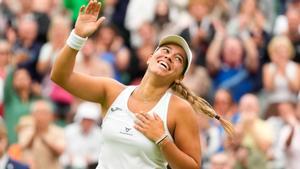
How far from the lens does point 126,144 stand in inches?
295

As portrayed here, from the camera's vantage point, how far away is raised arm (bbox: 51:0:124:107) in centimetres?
756

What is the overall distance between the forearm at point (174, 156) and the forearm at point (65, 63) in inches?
30.7

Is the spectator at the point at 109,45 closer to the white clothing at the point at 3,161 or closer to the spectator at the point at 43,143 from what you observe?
the spectator at the point at 43,143

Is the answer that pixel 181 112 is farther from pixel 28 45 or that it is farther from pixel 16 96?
pixel 28 45

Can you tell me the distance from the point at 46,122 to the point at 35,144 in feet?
1.10

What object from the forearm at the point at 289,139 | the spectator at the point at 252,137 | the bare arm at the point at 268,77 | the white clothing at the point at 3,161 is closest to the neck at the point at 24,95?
the spectator at the point at 252,137

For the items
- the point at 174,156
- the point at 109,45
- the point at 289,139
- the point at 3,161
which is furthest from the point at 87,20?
the point at 109,45

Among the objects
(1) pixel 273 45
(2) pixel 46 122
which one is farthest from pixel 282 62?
(2) pixel 46 122

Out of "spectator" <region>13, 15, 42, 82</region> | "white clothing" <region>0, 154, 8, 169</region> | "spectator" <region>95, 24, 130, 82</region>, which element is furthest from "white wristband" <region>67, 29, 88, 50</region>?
"spectator" <region>95, 24, 130, 82</region>

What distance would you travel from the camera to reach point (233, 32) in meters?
15.4

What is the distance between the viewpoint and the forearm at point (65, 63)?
759 cm

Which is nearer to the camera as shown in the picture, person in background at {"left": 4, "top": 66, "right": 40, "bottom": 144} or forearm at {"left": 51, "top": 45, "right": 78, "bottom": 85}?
forearm at {"left": 51, "top": 45, "right": 78, "bottom": 85}

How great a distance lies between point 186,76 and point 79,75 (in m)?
6.66

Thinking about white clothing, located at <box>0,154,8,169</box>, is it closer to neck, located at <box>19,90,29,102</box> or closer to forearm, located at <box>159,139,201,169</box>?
forearm, located at <box>159,139,201,169</box>
